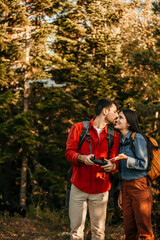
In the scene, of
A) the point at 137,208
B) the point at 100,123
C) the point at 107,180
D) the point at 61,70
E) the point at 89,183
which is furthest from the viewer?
the point at 61,70

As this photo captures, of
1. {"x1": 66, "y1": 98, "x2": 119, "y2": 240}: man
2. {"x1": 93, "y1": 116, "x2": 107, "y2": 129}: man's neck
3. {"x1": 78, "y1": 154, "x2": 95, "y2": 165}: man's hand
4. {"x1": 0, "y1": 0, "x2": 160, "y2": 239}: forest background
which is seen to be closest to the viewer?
{"x1": 78, "y1": 154, "x2": 95, "y2": 165}: man's hand

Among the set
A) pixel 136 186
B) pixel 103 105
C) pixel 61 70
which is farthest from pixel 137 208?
pixel 61 70

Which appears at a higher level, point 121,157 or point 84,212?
point 121,157

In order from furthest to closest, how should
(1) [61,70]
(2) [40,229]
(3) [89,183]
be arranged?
(1) [61,70] < (2) [40,229] < (3) [89,183]

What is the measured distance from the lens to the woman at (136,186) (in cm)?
294

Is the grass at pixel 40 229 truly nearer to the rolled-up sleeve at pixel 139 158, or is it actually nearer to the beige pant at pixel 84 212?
the beige pant at pixel 84 212

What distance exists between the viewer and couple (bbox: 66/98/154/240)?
9.72 feet

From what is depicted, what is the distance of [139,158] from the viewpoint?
3.00 metres

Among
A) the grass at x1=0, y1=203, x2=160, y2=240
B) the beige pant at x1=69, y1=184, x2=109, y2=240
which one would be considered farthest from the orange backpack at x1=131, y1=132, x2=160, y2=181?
the grass at x1=0, y1=203, x2=160, y2=240

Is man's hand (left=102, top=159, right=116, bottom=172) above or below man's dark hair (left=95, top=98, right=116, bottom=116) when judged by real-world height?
below

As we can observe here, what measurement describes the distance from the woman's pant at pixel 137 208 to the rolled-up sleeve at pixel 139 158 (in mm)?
179

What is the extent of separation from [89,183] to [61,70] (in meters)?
9.37

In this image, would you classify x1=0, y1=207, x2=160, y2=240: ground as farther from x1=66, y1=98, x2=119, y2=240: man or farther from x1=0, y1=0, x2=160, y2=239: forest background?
x1=0, y1=0, x2=160, y2=239: forest background

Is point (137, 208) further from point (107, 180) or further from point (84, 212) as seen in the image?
point (84, 212)
